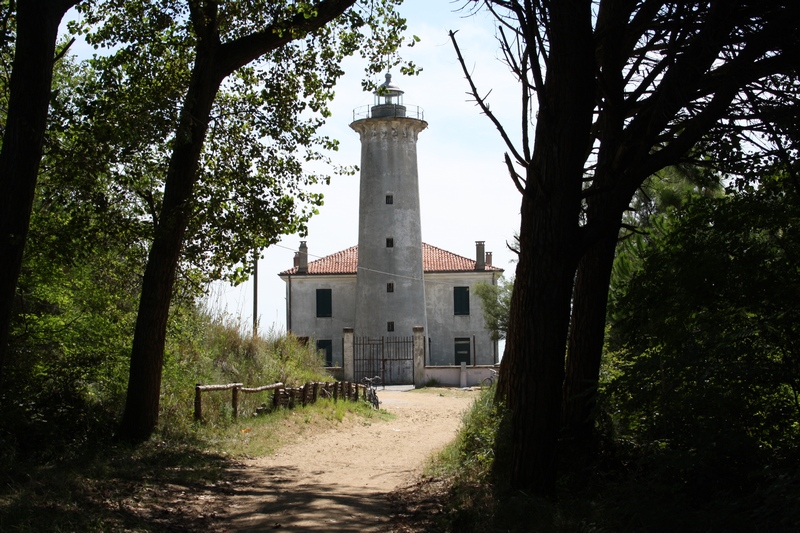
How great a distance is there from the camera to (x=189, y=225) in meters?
12.8

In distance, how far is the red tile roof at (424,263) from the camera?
52.5m

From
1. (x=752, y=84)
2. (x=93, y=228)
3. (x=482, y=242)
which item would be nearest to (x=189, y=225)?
(x=93, y=228)

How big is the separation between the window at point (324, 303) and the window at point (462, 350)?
849cm

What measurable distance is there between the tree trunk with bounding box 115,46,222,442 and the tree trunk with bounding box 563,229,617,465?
6.15m

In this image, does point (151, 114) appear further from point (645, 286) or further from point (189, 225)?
point (645, 286)

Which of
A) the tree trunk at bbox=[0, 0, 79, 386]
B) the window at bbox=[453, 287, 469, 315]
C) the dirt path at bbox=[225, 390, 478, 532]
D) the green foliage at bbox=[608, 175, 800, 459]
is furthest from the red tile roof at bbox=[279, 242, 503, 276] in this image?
the tree trunk at bbox=[0, 0, 79, 386]

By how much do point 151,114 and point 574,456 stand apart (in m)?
7.63

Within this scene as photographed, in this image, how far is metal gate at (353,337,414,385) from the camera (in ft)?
139

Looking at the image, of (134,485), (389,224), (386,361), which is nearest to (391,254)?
(389,224)

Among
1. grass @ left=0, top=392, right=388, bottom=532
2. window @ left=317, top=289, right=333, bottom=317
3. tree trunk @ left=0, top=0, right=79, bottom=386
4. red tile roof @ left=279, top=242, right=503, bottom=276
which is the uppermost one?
red tile roof @ left=279, top=242, right=503, bottom=276

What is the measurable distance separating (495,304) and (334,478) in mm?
37373

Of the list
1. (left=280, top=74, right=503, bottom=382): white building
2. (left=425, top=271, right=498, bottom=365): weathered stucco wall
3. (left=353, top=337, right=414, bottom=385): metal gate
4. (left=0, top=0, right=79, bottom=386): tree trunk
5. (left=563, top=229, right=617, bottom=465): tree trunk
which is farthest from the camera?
(left=425, top=271, right=498, bottom=365): weathered stucco wall

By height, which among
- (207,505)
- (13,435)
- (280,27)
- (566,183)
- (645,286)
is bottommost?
(207,505)

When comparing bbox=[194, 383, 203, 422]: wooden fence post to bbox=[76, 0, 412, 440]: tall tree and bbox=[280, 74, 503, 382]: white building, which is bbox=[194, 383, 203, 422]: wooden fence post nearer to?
bbox=[76, 0, 412, 440]: tall tree
